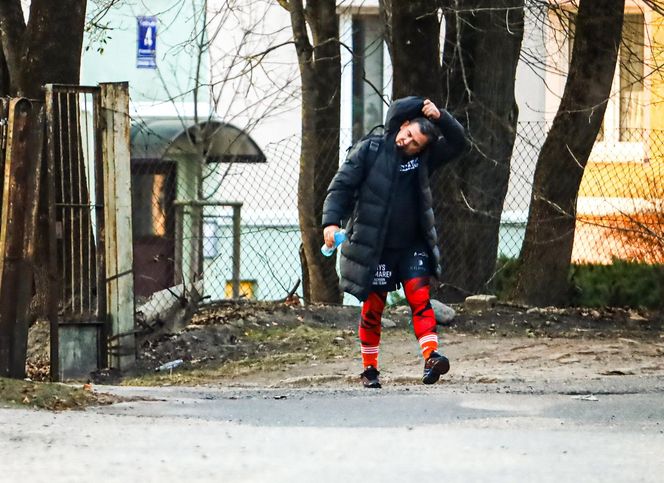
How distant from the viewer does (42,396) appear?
852cm

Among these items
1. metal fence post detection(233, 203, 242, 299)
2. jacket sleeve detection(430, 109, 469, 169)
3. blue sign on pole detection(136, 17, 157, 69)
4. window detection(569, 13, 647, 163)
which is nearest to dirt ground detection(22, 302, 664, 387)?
jacket sleeve detection(430, 109, 469, 169)

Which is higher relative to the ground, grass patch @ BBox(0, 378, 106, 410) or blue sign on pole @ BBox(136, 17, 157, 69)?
blue sign on pole @ BBox(136, 17, 157, 69)

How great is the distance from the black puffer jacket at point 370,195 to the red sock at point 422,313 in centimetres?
21

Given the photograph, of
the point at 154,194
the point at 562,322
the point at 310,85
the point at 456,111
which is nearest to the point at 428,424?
the point at 562,322

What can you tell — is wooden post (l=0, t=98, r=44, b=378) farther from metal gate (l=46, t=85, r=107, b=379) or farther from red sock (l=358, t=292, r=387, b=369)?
red sock (l=358, t=292, r=387, b=369)

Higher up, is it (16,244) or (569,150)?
(569,150)

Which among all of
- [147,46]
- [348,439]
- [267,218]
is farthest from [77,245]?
[147,46]

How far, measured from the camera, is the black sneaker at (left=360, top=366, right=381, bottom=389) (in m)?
9.77

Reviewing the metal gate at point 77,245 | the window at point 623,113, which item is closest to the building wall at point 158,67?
the window at point 623,113

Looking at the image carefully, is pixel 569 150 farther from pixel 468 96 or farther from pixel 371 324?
pixel 371 324

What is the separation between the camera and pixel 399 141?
931 centimetres

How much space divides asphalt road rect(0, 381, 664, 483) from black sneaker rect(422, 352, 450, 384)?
124 mm

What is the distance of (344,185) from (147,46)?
1465 cm

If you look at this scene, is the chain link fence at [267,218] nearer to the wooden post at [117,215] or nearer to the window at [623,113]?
the window at [623,113]
